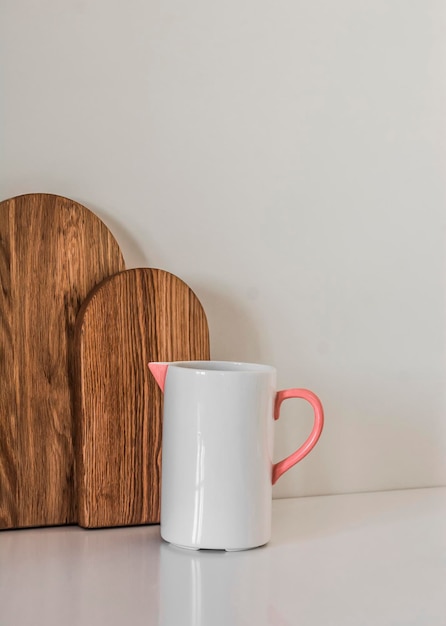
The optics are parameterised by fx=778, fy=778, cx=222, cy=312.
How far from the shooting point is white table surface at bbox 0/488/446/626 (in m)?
0.61

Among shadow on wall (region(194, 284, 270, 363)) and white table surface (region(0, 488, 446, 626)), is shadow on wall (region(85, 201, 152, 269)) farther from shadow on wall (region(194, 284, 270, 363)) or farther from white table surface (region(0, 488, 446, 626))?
white table surface (region(0, 488, 446, 626))

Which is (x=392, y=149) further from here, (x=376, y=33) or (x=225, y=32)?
(x=225, y=32)

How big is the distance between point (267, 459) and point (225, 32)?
1.76ft

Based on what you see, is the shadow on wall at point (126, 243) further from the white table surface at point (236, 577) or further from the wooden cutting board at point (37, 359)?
the white table surface at point (236, 577)

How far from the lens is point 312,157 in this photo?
103 cm

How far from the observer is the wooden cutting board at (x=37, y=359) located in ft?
2.72

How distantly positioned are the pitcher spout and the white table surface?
164 mm

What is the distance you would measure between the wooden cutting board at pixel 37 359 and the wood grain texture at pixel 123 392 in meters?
0.02

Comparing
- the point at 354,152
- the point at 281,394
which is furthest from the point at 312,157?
the point at 281,394

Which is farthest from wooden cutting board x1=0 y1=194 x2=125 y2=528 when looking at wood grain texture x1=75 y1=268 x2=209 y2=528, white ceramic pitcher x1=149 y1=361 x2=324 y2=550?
white ceramic pitcher x1=149 y1=361 x2=324 y2=550

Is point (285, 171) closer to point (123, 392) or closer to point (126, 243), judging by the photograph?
point (126, 243)

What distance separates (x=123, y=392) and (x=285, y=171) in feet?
1.21

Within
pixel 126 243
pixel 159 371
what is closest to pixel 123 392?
pixel 159 371

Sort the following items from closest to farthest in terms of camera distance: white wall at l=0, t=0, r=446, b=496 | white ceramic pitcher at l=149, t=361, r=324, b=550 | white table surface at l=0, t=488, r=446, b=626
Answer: white table surface at l=0, t=488, r=446, b=626 → white ceramic pitcher at l=149, t=361, r=324, b=550 → white wall at l=0, t=0, r=446, b=496
